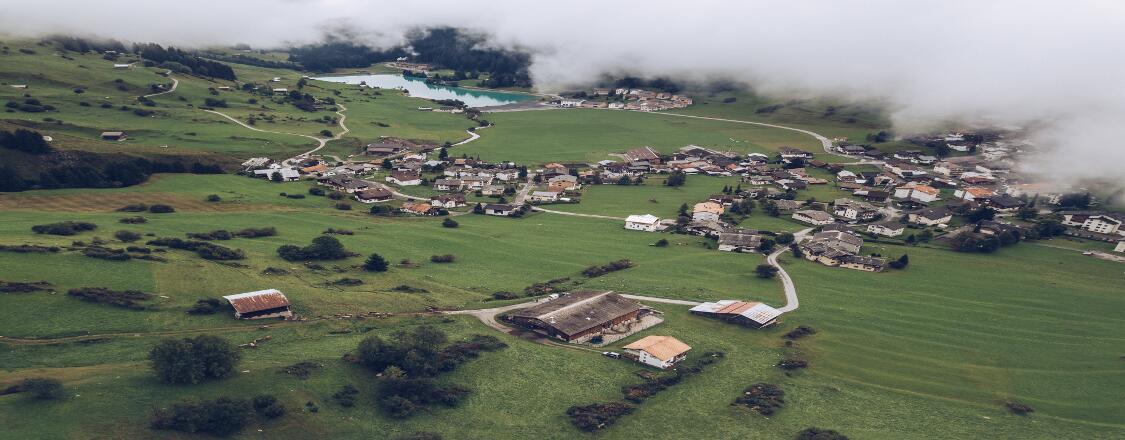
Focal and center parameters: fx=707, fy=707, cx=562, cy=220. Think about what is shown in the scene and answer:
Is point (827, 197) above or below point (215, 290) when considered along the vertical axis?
above

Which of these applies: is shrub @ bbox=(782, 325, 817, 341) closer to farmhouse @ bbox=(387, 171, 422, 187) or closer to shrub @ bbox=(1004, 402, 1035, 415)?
shrub @ bbox=(1004, 402, 1035, 415)

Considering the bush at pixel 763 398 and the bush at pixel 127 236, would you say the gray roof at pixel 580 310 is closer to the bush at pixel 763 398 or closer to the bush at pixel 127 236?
the bush at pixel 763 398

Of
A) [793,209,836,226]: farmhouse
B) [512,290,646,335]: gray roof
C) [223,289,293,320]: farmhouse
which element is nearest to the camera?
[223,289,293,320]: farmhouse

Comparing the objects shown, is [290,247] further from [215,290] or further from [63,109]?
[63,109]

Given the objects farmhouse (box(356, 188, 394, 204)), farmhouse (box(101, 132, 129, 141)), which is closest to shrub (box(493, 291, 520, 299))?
farmhouse (box(356, 188, 394, 204))

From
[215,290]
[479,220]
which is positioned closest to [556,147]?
[479,220]

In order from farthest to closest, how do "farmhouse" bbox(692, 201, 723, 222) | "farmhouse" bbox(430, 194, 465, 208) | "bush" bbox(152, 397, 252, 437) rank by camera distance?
1. "farmhouse" bbox(430, 194, 465, 208)
2. "farmhouse" bbox(692, 201, 723, 222)
3. "bush" bbox(152, 397, 252, 437)

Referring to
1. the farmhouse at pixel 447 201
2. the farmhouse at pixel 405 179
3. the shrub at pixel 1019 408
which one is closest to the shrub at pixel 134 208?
the farmhouse at pixel 447 201
